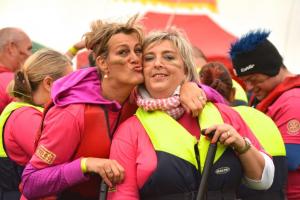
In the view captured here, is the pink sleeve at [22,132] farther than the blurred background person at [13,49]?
No

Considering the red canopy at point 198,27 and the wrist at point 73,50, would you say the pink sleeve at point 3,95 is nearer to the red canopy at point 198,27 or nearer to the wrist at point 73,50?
the wrist at point 73,50

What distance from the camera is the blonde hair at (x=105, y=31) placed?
3562mm

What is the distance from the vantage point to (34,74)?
4094 mm

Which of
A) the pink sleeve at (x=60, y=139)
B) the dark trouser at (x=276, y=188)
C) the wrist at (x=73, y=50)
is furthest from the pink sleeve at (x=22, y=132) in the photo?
the wrist at (x=73, y=50)

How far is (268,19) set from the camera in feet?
34.9

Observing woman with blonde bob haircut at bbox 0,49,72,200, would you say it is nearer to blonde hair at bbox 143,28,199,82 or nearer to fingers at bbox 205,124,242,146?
blonde hair at bbox 143,28,199,82

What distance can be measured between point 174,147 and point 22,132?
1.11 m

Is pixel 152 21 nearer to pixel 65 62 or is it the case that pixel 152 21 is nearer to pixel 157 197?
pixel 65 62

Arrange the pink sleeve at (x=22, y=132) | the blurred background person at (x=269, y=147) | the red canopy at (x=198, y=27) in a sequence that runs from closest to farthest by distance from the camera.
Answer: the blurred background person at (x=269, y=147)
the pink sleeve at (x=22, y=132)
the red canopy at (x=198, y=27)

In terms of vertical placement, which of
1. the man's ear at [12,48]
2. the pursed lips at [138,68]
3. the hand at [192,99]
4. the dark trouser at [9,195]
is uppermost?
the pursed lips at [138,68]

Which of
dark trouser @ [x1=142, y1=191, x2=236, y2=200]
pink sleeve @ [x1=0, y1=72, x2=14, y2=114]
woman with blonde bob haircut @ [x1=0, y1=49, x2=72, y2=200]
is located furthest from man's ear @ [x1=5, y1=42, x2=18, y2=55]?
dark trouser @ [x1=142, y1=191, x2=236, y2=200]

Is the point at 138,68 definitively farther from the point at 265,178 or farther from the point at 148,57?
the point at 265,178

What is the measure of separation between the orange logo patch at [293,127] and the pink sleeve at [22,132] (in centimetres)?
148

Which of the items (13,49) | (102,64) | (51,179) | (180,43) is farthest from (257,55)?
(13,49)
